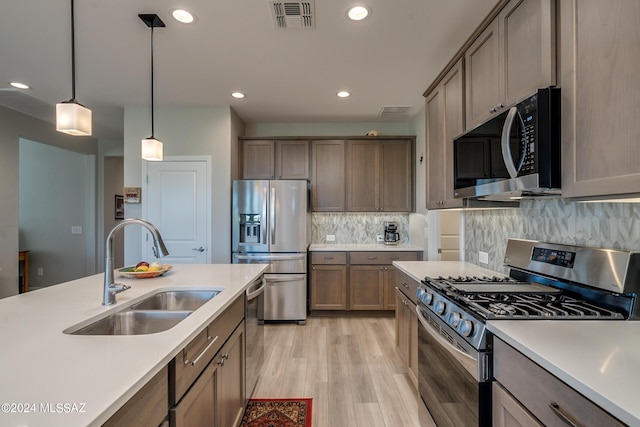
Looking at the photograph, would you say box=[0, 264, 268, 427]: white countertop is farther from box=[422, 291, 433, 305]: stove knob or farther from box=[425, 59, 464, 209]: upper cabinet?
box=[425, 59, 464, 209]: upper cabinet

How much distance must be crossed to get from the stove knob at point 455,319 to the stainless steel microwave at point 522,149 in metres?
0.63

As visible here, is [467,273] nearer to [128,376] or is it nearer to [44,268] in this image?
[128,376]

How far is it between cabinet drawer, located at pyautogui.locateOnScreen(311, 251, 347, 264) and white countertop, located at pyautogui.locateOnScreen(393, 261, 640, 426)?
278 cm

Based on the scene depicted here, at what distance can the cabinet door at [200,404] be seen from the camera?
1.04 m

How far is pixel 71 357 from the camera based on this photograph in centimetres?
89

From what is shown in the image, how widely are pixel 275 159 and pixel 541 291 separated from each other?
11.1ft

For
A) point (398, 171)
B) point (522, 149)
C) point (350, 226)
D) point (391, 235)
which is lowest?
point (391, 235)

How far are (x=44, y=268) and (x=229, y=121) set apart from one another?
4.47 meters

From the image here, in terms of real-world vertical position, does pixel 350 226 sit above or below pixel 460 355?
above

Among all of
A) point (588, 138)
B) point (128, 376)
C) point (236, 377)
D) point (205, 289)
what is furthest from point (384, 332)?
point (128, 376)

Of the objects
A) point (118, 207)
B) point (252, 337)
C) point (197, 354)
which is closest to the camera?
point (197, 354)

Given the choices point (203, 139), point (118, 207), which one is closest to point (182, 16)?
point (203, 139)

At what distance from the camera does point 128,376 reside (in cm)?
78

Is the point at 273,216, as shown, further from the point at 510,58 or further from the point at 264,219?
the point at 510,58
